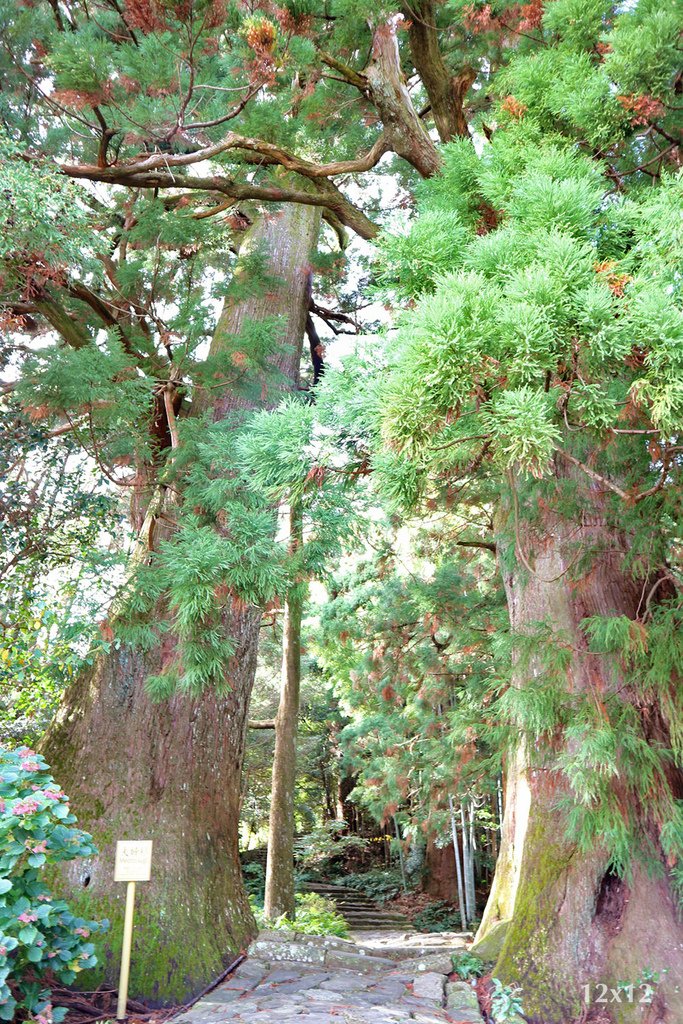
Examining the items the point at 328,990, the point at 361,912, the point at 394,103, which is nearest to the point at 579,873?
the point at 328,990

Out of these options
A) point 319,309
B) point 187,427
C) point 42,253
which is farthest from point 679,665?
point 319,309

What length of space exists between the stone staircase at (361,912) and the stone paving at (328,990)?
7147mm

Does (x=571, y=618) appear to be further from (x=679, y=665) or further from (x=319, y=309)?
(x=319, y=309)

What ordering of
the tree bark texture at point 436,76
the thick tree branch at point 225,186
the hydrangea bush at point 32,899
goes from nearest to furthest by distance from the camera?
the hydrangea bush at point 32,899 → the thick tree branch at point 225,186 → the tree bark texture at point 436,76

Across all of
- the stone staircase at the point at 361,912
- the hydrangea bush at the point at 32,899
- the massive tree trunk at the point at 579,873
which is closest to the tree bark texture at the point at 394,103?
the massive tree trunk at the point at 579,873

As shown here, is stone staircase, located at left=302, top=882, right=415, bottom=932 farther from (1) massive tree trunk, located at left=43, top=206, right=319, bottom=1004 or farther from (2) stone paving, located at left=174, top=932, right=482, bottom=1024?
(1) massive tree trunk, located at left=43, top=206, right=319, bottom=1004

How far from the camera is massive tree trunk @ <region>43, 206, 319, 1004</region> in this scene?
127 inches

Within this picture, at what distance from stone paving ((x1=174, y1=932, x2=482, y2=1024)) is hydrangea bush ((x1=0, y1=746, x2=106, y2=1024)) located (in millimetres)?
557

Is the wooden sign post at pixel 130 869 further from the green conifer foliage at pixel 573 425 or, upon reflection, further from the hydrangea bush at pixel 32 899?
the green conifer foliage at pixel 573 425

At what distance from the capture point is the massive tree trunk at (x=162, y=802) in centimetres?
323

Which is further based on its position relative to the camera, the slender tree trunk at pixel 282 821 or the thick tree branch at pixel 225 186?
the slender tree trunk at pixel 282 821

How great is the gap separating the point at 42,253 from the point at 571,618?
294 cm

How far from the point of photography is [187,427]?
3602 millimetres

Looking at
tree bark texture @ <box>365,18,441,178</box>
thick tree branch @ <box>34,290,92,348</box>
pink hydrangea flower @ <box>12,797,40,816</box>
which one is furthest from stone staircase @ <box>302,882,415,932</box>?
tree bark texture @ <box>365,18,441,178</box>
